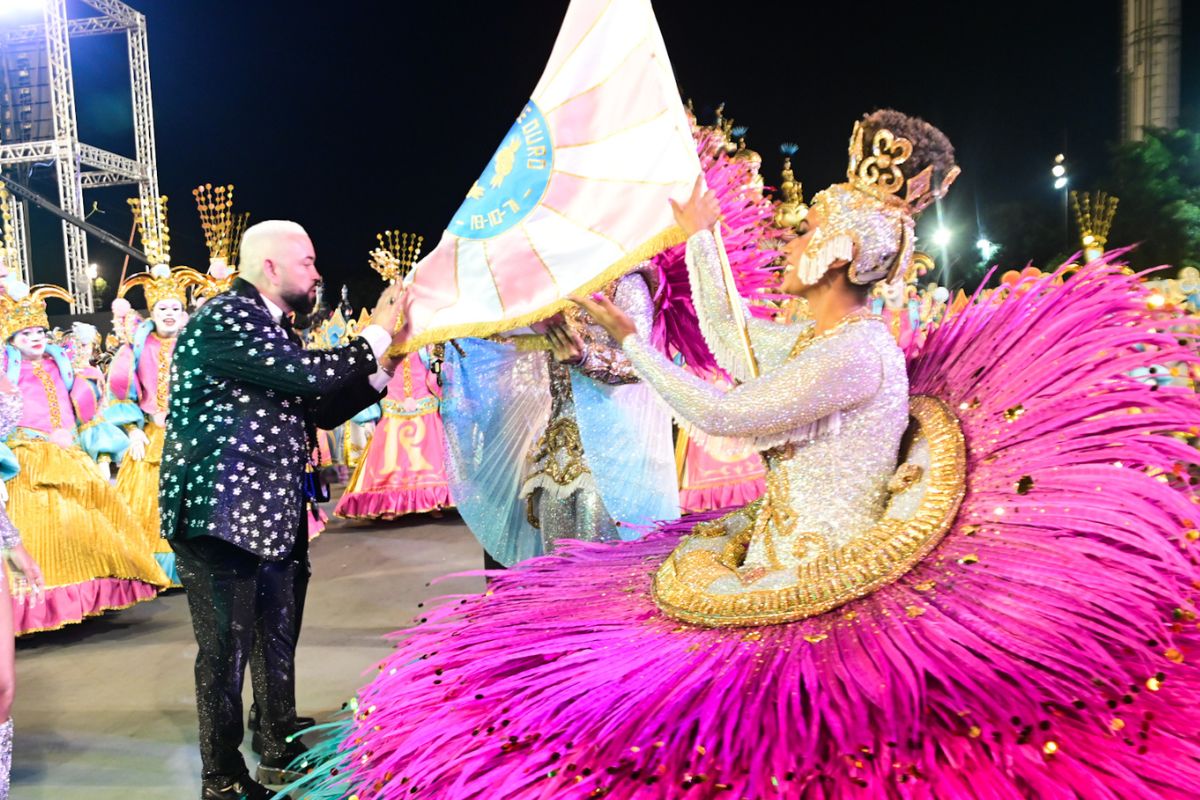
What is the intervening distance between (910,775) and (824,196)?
1.10 m

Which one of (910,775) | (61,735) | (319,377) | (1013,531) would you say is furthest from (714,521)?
(61,735)

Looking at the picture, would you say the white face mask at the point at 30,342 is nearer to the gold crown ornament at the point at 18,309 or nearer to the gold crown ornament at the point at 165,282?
the gold crown ornament at the point at 18,309

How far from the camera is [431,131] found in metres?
15.6

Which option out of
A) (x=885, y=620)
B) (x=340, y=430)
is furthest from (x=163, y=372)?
(x=340, y=430)

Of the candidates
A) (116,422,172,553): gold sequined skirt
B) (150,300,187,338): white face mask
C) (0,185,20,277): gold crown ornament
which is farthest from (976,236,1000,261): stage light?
(0,185,20,277): gold crown ornament

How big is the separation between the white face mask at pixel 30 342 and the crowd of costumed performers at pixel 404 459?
2.92m

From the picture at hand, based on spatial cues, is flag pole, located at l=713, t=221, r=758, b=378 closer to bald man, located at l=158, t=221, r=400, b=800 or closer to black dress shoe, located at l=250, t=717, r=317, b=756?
bald man, located at l=158, t=221, r=400, b=800

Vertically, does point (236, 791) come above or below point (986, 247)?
below

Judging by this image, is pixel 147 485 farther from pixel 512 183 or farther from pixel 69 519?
pixel 512 183

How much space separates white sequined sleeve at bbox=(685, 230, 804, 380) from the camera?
196 centimetres

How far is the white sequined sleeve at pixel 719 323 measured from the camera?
1.96 metres

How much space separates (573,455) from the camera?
271cm

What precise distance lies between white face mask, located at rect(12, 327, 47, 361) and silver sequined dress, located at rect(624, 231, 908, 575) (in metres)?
4.39

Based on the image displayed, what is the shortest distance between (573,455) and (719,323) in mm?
880
